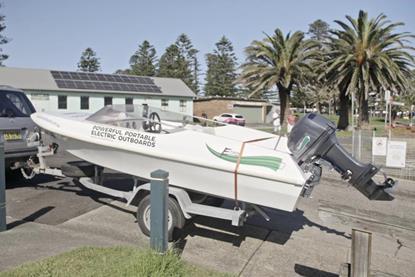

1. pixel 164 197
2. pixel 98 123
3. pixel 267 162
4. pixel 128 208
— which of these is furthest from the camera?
pixel 128 208

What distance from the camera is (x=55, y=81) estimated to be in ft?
123

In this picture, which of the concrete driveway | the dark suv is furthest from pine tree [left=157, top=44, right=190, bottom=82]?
the concrete driveway

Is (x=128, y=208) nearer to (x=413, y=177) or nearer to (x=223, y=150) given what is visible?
(x=223, y=150)

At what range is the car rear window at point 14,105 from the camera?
732 cm

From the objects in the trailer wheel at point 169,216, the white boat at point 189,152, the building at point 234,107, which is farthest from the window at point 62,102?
the trailer wheel at point 169,216

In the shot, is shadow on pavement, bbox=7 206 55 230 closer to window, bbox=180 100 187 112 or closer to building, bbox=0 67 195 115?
building, bbox=0 67 195 115

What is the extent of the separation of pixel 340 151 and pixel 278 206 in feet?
4.05

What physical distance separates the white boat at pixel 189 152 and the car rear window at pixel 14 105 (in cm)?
116

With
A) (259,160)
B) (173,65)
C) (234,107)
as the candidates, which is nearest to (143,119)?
(259,160)

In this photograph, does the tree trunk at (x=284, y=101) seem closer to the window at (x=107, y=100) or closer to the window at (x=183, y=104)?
the window at (x=183, y=104)

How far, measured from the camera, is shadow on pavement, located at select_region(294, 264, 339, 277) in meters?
4.62

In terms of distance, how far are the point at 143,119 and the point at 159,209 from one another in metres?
2.21

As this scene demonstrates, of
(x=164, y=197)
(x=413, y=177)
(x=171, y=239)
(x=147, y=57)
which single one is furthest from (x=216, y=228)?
(x=147, y=57)

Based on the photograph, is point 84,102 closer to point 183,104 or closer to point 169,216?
point 183,104
